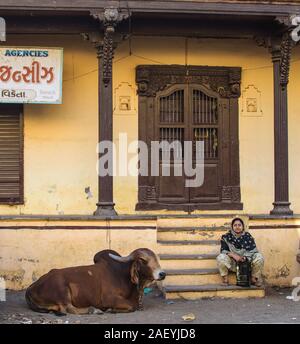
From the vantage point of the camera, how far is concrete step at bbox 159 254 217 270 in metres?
10.5

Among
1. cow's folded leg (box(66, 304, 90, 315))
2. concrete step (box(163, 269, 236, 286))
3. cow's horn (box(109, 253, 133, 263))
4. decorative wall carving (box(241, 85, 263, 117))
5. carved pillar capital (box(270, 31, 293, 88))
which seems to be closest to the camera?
cow's folded leg (box(66, 304, 90, 315))

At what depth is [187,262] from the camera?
10.6m

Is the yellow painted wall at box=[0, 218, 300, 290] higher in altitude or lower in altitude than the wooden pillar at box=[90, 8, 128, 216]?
lower

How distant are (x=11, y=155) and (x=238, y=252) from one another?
4744mm

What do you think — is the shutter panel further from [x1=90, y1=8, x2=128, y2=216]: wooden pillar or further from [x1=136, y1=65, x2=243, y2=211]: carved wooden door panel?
[x1=136, y1=65, x2=243, y2=211]: carved wooden door panel

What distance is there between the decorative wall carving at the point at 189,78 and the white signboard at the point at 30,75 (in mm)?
1779

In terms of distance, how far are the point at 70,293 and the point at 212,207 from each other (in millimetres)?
4449

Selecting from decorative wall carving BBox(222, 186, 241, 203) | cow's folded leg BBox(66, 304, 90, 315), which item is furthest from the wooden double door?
cow's folded leg BBox(66, 304, 90, 315)

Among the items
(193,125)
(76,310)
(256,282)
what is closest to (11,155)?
(193,125)

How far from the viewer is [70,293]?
8898 millimetres

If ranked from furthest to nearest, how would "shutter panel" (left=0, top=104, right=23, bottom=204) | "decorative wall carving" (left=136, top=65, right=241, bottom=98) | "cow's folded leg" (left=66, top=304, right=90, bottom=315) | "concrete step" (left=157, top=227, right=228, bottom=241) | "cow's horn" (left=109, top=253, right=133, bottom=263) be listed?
"decorative wall carving" (left=136, top=65, right=241, bottom=98) < "shutter panel" (left=0, top=104, right=23, bottom=204) < "concrete step" (left=157, top=227, right=228, bottom=241) < "cow's horn" (left=109, top=253, right=133, bottom=263) < "cow's folded leg" (left=66, top=304, right=90, bottom=315)

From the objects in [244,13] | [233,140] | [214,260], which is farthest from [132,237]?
[244,13]

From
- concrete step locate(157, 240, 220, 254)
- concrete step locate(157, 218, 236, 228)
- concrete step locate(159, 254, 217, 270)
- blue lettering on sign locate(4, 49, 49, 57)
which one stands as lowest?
concrete step locate(159, 254, 217, 270)

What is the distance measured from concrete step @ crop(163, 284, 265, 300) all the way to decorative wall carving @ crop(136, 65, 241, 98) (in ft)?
13.7
